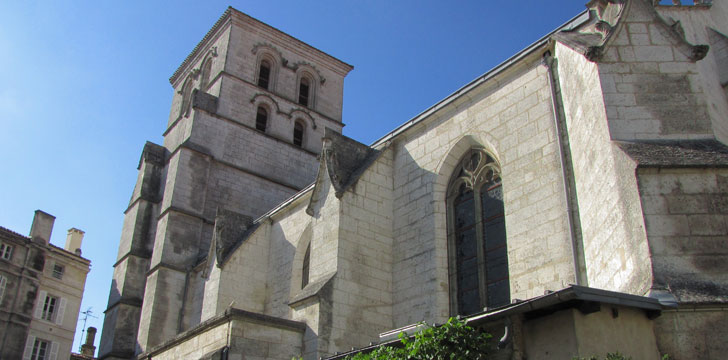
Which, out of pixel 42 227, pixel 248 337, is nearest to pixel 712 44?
pixel 248 337

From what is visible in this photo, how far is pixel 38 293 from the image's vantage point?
1038 inches

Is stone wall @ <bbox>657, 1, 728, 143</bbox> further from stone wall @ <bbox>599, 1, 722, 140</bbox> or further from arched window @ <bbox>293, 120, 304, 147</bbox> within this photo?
arched window @ <bbox>293, 120, 304, 147</bbox>

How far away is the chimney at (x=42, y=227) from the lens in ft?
89.9

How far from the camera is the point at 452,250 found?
1069 centimetres

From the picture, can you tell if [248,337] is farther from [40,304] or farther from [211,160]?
[40,304]

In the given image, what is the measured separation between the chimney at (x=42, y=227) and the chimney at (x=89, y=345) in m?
7.34

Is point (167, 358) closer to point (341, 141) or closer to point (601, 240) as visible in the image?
point (341, 141)

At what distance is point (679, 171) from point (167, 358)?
8514mm

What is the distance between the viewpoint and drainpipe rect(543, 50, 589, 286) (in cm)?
820

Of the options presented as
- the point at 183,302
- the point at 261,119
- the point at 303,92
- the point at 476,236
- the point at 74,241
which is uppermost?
the point at 303,92

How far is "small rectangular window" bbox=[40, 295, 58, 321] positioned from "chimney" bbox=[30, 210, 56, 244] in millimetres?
2347

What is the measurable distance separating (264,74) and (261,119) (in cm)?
228

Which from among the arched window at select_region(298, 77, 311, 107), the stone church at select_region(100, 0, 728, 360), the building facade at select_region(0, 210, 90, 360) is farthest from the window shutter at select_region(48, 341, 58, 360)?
the arched window at select_region(298, 77, 311, 107)

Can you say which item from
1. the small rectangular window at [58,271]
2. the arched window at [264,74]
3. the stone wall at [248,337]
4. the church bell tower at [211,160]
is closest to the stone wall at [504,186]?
the stone wall at [248,337]
